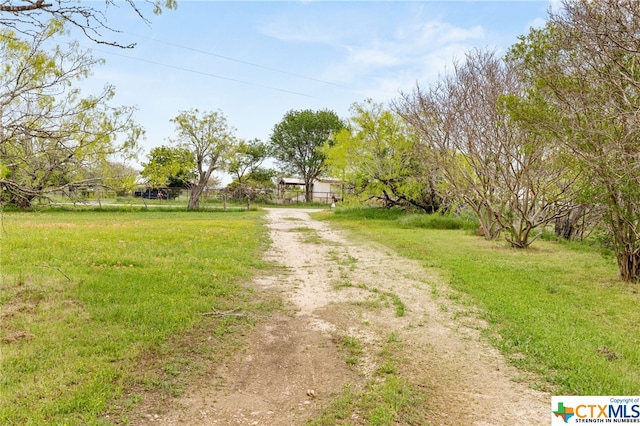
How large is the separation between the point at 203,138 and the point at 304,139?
19459mm

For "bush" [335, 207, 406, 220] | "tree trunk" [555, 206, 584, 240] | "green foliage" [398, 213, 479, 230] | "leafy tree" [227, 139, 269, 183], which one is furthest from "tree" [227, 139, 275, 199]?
"tree trunk" [555, 206, 584, 240]

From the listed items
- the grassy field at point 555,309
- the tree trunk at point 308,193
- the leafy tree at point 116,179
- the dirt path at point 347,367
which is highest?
the tree trunk at point 308,193

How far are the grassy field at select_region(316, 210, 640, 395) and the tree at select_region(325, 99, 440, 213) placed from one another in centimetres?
970

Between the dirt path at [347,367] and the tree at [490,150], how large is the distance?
6312 millimetres

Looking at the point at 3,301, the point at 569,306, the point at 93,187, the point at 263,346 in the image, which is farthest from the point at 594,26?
the point at 3,301

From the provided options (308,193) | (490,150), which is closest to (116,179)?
(490,150)

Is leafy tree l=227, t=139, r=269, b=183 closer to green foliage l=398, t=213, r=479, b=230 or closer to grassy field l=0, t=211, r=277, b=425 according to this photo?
green foliage l=398, t=213, r=479, b=230

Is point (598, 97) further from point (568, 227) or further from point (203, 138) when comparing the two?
point (203, 138)

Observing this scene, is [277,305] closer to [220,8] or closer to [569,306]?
[569,306]

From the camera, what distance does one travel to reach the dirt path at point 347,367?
2.79 m

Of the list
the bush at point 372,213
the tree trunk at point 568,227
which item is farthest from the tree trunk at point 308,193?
the tree trunk at point 568,227

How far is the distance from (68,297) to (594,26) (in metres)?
8.25

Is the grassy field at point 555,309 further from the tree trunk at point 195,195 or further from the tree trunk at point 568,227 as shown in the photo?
the tree trunk at point 195,195

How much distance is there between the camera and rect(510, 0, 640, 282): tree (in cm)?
582
